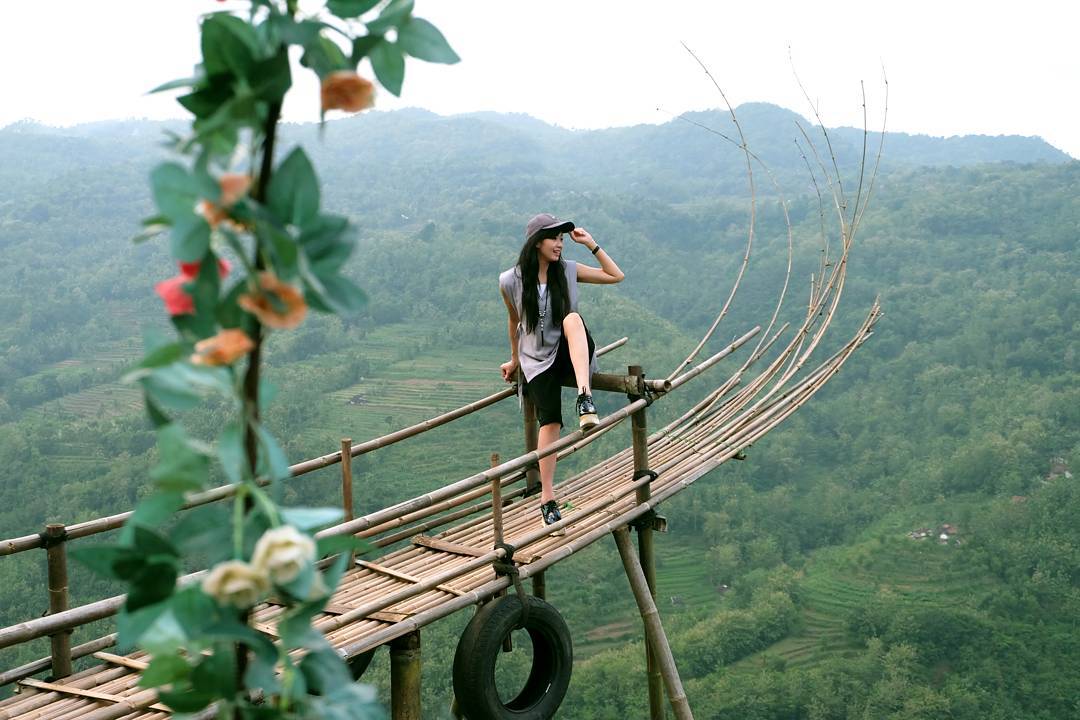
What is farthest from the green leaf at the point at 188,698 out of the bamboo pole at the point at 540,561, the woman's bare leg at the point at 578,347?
the woman's bare leg at the point at 578,347

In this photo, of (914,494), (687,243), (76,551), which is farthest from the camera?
(687,243)

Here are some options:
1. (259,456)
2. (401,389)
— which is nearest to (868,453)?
(401,389)

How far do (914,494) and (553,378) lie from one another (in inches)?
Result: 916

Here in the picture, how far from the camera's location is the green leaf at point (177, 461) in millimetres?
516

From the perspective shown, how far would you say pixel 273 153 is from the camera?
0.54m

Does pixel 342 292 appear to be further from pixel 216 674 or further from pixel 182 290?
pixel 216 674

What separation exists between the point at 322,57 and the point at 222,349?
0.16m

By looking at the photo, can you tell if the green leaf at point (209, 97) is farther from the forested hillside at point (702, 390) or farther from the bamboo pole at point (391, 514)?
the forested hillside at point (702, 390)

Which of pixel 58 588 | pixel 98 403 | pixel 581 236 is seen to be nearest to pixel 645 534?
pixel 581 236

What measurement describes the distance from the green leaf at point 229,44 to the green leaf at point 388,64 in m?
0.10

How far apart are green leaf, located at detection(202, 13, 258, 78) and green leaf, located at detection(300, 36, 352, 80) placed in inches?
1.3

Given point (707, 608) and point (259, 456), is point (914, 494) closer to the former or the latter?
point (707, 608)

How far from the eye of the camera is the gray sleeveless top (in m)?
3.35

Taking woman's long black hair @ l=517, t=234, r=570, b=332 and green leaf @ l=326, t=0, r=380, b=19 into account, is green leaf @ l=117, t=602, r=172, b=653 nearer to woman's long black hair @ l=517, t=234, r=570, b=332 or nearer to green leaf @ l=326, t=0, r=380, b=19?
green leaf @ l=326, t=0, r=380, b=19
